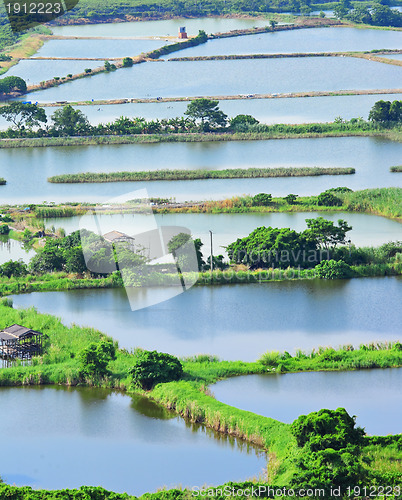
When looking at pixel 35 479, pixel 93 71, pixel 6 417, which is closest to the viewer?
pixel 35 479

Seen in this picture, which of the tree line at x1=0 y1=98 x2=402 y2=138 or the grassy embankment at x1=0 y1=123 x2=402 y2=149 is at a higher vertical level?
the tree line at x1=0 y1=98 x2=402 y2=138

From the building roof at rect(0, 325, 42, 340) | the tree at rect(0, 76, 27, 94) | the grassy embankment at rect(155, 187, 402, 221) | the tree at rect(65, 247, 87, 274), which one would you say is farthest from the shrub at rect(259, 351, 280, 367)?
the tree at rect(0, 76, 27, 94)

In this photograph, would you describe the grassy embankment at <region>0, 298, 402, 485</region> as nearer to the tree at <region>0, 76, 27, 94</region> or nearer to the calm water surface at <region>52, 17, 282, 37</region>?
the tree at <region>0, 76, 27, 94</region>

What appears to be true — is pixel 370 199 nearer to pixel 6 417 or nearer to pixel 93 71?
pixel 6 417


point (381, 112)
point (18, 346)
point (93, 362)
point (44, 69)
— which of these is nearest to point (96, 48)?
point (44, 69)

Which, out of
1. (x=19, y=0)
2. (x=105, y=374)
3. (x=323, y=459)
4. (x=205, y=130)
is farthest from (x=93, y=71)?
(x=323, y=459)

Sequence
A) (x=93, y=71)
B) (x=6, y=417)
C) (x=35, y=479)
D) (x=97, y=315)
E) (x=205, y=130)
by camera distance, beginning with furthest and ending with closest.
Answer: (x=93, y=71) < (x=205, y=130) < (x=97, y=315) < (x=6, y=417) < (x=35, y=479)
